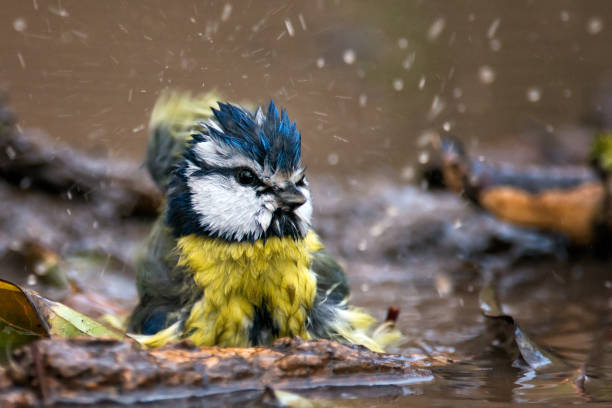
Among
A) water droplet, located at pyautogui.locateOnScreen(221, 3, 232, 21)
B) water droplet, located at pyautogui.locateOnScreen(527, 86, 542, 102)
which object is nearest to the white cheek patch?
water droplet, located at pyautogui.locateOnScreen(221, 3, 232, 21)

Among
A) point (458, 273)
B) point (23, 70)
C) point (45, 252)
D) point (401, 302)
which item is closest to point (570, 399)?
point (401, 302)

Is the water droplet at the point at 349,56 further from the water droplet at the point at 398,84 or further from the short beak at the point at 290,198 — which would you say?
the short beak at the point at 290,198

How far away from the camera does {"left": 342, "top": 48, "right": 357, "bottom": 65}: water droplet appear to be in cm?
855

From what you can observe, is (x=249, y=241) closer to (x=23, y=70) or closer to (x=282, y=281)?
(x=282, y=281)

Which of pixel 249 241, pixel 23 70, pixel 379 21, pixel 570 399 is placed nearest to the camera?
pixel 570 399

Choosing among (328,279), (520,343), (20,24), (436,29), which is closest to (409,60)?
(436,29)

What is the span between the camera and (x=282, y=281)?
2582mm

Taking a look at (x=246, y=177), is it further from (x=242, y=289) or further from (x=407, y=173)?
(x=407, y=173)

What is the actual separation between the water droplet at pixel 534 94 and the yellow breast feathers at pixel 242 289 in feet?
21.8

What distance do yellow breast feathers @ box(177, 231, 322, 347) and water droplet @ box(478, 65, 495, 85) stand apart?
671 cm

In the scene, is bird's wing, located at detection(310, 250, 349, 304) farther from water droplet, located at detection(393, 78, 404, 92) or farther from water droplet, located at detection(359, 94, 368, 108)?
water droplet, located at detection(393, 78, 404, 92)

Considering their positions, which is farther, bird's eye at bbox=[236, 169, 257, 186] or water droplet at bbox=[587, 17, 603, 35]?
water droplet at bbox=[587, 17, 603, 35]

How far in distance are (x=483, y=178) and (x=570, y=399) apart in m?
2.85

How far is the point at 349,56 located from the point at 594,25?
3088 millimetres
